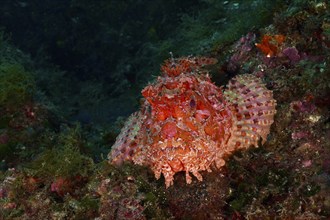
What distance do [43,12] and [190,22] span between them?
8.33 m

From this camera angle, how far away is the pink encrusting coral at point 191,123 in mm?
4086

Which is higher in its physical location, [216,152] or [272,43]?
[272,43]

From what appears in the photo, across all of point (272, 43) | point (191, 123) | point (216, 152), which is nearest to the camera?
point (191, 123)

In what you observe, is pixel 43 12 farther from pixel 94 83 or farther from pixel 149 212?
pixel 149 212

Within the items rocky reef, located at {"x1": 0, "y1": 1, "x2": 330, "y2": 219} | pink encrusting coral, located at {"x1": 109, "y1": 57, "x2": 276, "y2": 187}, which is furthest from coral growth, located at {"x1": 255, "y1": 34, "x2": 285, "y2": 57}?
pink encrusting coral, located at {"x1": 109, "y1": 57, "x2": 276, "y2": 187}

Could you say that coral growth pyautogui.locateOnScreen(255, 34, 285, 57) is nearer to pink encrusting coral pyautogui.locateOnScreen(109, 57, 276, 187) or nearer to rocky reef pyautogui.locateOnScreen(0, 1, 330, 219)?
rocky reef pyautogui.locateOnScreen(0, 1, 330, 219)

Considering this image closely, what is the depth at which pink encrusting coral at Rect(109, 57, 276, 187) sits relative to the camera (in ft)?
13.4

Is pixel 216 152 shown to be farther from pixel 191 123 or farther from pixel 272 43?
pixel 272 43

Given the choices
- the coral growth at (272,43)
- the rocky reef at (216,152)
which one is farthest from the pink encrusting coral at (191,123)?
the coral growth at (272,43)

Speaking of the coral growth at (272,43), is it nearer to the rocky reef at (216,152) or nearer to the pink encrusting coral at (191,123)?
the rocky reef at (216,152)

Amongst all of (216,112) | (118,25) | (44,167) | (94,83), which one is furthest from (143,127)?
(118,25)

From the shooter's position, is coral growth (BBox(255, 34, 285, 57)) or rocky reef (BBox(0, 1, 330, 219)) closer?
rocky reef (BBox(0, 1, 330, 219))

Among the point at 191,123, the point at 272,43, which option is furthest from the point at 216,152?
the point at 272,43

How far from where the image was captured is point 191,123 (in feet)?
13.6
